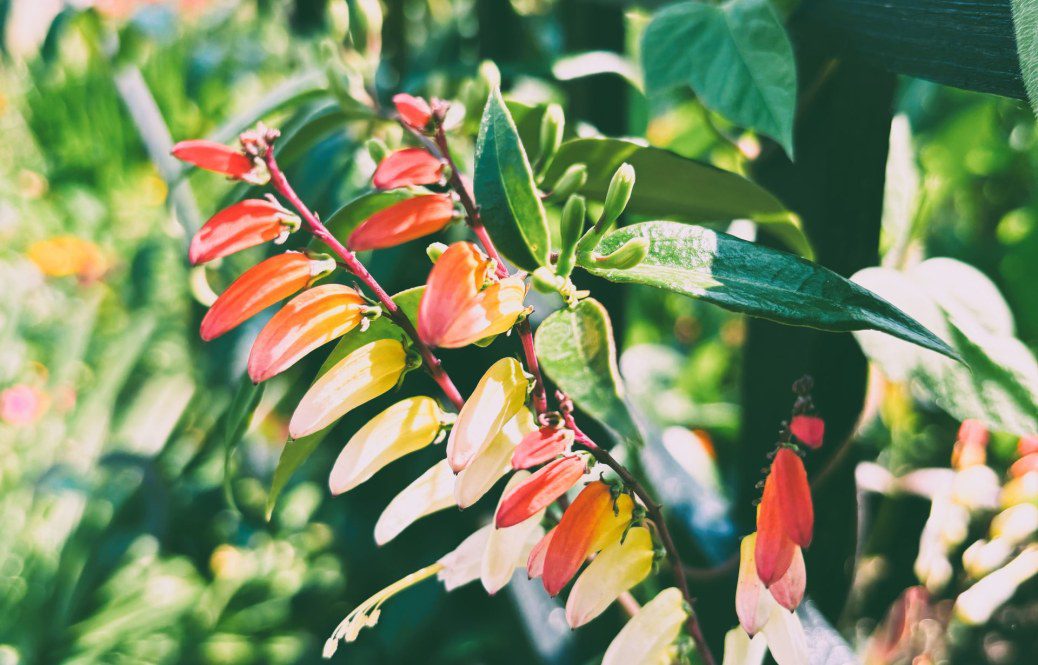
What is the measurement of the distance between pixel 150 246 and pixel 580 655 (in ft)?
3.08

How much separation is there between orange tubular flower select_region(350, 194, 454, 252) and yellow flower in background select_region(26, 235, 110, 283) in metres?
2.04

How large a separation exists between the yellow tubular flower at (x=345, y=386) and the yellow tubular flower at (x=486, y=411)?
0.04 meters

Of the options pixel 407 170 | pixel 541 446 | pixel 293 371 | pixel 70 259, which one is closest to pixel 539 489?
pixel 541 446

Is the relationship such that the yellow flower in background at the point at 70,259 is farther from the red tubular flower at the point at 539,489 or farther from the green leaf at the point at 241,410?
the red tubular flower at the point at 539,489

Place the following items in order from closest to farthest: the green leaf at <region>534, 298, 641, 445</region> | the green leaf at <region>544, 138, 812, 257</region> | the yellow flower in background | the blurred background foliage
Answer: the green leaf at <region>534, 298, 641, 445</region>, the green leaf at <region>544, 138, 812, 257</region>, the blurred background foliage, the yellow flower in background

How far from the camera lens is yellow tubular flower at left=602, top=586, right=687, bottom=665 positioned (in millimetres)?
287

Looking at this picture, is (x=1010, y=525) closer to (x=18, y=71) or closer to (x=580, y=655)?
(x=580, y=655)

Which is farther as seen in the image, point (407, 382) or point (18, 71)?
point (18, 71)

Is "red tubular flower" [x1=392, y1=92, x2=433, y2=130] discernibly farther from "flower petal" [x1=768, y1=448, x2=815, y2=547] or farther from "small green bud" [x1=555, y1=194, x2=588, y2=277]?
"flower petal" [x1=768, y1=448, x2=815, y2=547]

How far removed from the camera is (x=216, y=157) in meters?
0.28

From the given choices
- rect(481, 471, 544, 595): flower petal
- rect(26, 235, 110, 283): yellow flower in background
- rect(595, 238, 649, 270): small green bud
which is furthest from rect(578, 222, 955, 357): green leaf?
rect(26, 235, 110, 283): yellow flower in background

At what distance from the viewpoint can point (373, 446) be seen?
294mm

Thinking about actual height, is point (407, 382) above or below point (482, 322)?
below

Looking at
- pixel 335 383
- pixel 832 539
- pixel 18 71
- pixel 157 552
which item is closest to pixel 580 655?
pixel 832 539
